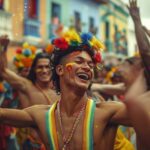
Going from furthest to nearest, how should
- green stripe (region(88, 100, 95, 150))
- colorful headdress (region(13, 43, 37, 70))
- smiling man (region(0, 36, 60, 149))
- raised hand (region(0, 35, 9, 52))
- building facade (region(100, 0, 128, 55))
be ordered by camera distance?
building facade (region(100, 0, 128, 55)) < colorful headdress (region(13, 43, 37, 70)) < smiling man (region(0, 36, 60, 149)) < raised hand (region(0, 35, 9, 52)) < green stripe (region(88, 100, 95, 150))

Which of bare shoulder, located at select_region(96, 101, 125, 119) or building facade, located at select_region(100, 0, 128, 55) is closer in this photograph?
bare shoulder, located at select_region(96, 101, 125, 119)

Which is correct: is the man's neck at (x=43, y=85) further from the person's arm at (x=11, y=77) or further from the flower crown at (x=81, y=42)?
the flower crown at (x=81, y=42)

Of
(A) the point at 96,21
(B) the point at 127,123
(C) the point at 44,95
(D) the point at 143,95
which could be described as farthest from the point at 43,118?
(A) the point at 96,21

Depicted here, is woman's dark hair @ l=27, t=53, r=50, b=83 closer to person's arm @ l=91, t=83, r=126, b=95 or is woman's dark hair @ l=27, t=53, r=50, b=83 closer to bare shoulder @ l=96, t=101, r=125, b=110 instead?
person's arm @ l=91, t=83, r=126, b=95

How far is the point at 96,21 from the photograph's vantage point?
3231 centimetres

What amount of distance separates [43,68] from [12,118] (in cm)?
261

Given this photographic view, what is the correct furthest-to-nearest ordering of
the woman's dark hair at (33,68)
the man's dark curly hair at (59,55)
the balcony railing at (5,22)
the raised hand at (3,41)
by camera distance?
1. the balcony railing at (5,22)
2. the woman's dark hair at (33,68)
3. the raised hand at (3,41)
4. the man's dark curly hair at (59,55)

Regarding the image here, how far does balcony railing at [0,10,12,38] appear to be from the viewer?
1947cm

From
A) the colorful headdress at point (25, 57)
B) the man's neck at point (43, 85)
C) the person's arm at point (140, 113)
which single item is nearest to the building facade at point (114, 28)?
the colorful headdress at point (25, 57)

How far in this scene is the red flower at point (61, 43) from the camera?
4977 millimetres

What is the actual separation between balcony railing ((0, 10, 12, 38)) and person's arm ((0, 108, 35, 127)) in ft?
48.5

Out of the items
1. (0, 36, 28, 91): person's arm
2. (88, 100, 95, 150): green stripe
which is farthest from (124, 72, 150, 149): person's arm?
(0, 36, 28, 91): person's arm

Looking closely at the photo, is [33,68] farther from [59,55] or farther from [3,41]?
[59,55]

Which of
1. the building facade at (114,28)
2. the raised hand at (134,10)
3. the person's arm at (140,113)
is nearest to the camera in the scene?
the person's arm at (140,113)
